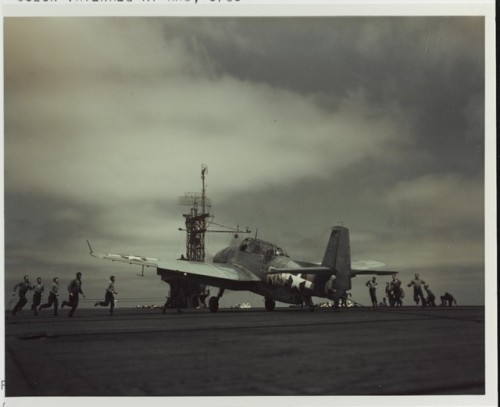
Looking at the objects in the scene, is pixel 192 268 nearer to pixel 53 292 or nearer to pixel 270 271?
pixel 270 271

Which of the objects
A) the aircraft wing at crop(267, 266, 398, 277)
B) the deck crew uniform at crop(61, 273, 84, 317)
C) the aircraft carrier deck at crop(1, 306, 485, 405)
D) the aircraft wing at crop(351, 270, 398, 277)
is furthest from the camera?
the aircraft wing at crop(351, 270, 398, 277)

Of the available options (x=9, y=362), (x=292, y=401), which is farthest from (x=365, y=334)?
(x=9, y=362)

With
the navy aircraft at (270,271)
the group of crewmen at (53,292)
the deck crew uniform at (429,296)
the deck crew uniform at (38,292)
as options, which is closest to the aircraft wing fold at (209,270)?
the navy aircraft at (270,271)

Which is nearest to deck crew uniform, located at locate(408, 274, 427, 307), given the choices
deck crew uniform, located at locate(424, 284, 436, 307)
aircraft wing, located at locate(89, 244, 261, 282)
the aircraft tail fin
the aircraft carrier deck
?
deck crew uniform, located at locate(424, 284, 436, 307)

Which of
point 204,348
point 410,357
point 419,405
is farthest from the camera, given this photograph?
point 204,348

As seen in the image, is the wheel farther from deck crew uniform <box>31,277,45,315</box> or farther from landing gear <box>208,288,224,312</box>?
deck crew uniform <box>31,277,45,315</box>

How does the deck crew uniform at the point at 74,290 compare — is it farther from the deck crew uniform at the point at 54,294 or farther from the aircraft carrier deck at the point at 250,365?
the aircraft carrier deck at the point at 250,365

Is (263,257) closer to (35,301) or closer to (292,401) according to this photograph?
→ (35,301)
